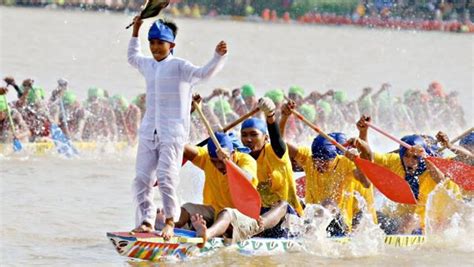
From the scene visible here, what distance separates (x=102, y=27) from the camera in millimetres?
35406

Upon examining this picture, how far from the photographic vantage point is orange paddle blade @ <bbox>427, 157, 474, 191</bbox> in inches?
385

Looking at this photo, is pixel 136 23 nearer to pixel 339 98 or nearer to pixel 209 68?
pixel 209 68

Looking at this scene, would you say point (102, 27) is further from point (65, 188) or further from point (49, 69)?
point (65, 188)

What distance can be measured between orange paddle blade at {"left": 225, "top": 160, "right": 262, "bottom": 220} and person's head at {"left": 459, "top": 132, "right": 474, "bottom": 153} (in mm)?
2754

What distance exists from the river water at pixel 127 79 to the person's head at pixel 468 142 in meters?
0.53

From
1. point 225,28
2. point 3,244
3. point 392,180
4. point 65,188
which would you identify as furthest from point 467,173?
point 225,28

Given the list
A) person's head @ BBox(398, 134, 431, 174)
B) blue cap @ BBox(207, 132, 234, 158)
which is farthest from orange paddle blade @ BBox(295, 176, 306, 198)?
blue cap @ BBox(207, 132, 234, 158)

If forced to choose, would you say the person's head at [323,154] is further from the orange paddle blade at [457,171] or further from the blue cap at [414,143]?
the orange paddle blade at [457,171]

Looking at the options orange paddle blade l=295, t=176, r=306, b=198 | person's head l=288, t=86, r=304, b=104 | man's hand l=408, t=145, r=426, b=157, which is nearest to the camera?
man's hand l=408, t=145, r=426, b=157

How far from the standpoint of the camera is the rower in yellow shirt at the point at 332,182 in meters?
9.44

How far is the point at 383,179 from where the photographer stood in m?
9.34

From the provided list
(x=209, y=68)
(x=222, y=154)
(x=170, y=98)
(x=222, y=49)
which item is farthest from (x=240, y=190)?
(x=222, y=49)

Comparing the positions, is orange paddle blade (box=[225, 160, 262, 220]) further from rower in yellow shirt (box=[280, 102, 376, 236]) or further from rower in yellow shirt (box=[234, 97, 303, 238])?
rower in yellow shirt (box=[280, 102, 376, 236])

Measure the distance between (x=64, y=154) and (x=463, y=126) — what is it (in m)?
6.89
